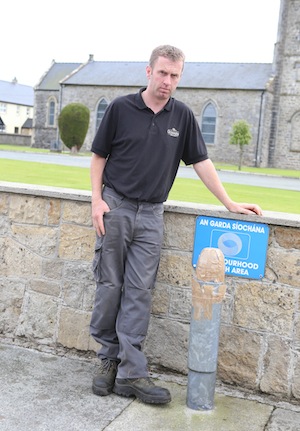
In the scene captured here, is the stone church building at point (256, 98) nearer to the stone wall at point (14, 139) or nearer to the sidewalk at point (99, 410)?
the stone wall at point (14, 139)

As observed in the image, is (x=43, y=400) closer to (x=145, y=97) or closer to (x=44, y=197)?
(x=44, y=197)

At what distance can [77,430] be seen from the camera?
331cm

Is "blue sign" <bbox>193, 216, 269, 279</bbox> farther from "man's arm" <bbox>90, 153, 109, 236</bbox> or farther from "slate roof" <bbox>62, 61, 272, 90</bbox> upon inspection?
"slate roof" <bbox>62, 61, 272, 90</bbox>

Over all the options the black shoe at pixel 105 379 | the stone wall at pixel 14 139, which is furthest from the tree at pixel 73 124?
the black shoe at pixel 105 379

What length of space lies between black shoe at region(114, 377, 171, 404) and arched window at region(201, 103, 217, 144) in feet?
151

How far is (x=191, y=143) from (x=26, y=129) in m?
91.6

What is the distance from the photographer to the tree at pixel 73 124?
43.6m

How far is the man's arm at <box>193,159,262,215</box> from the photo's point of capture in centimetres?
401

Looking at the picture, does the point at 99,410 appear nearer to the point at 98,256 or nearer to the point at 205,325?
the point at 205,325

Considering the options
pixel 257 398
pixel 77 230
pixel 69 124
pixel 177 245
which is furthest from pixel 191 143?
pixel 69 124

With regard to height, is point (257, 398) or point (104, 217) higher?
point (104, 217)

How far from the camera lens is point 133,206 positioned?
3887 millimetres

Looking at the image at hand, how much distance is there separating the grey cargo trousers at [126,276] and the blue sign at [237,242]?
0.35 m

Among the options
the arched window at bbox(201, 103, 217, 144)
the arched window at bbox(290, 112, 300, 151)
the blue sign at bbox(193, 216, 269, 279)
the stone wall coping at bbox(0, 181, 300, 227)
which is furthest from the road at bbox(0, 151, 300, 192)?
the arched window at bbox(201, 103, 217, 144)
